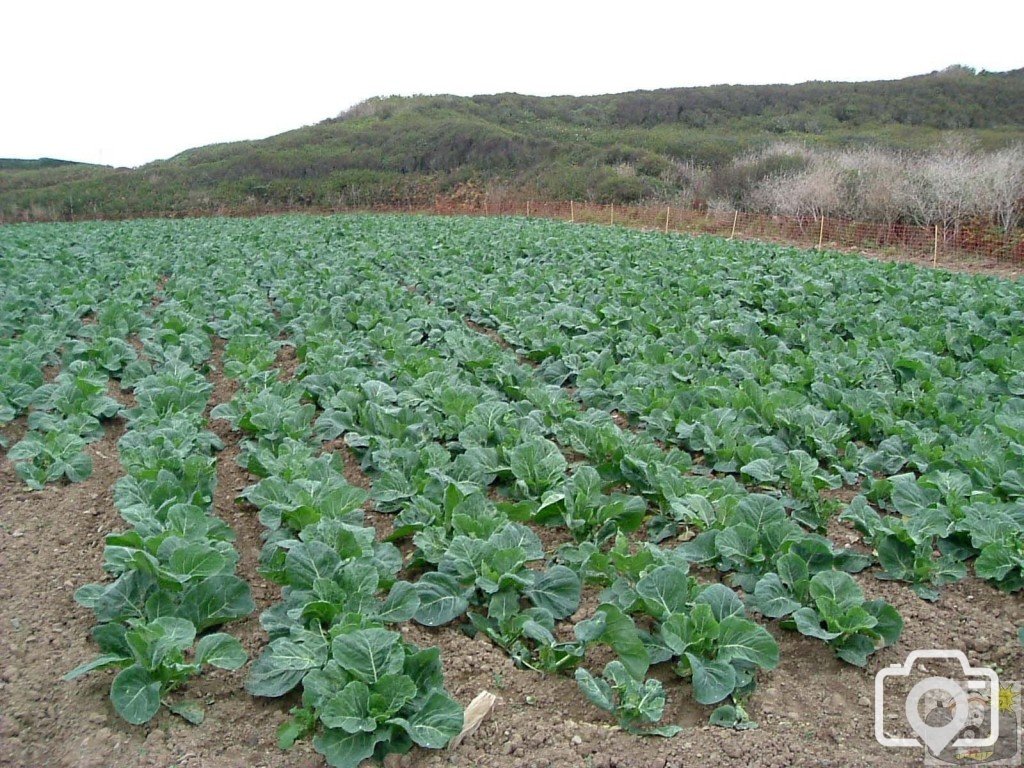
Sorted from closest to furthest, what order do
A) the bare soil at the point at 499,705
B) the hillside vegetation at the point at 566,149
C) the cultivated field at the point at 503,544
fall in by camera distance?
the bare soil at the point at 499,705 < the cultivated field at the point at 503,544 < the hillside vegetation at the point at 566,149

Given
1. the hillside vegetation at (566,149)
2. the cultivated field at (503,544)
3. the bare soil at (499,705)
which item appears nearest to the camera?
the bare soil at (499,705)

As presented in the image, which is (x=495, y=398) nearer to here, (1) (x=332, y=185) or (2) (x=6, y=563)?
(2) (x=6, y=563)

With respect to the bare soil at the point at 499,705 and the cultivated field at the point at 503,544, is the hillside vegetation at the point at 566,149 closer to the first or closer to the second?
the cultivated field at the point at 503,544

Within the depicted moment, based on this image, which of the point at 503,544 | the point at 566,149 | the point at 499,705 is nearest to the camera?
the point at 499,705

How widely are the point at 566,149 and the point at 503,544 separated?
1874 inches

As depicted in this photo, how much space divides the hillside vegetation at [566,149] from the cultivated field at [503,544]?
27.3 meters

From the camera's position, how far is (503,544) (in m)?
3.52

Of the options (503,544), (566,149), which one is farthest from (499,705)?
(566,149)

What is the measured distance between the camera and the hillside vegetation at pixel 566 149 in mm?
40062

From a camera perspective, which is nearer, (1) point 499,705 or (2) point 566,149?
(1) point 499,705

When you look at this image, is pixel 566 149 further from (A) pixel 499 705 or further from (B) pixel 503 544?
(A) pixel 499 705

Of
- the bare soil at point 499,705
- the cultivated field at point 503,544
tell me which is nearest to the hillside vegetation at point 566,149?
the cultivated field at point 503,544

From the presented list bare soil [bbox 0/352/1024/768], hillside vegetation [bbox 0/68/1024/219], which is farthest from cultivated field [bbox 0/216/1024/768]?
hillside vegetation [bbox 0/68/1024/219]

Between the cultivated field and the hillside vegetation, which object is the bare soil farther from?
the hillside vegetation
